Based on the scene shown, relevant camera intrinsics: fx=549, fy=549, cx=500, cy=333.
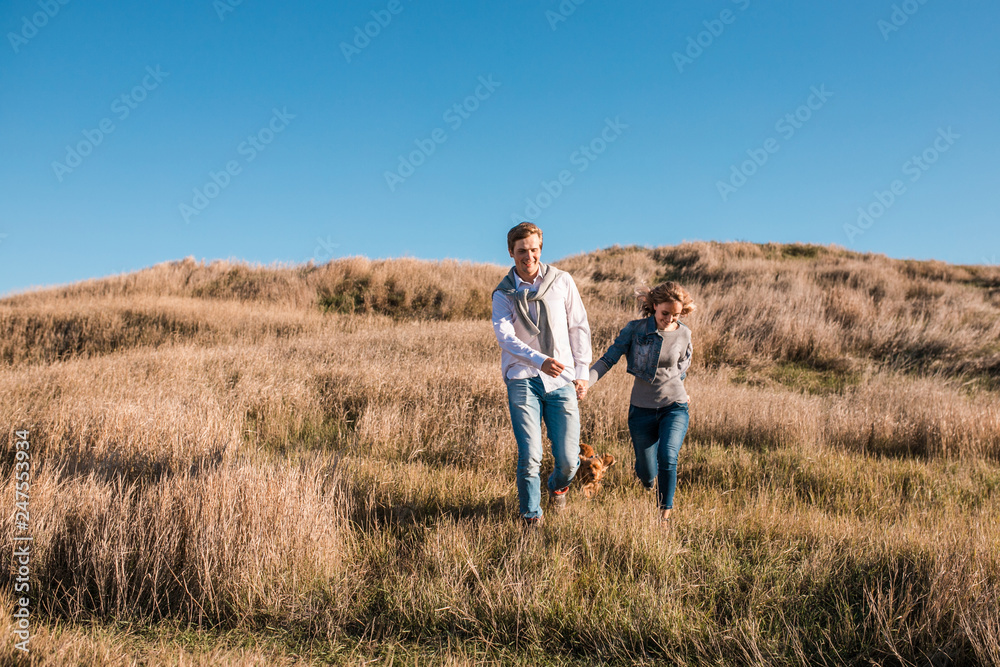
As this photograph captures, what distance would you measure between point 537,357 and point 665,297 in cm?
141

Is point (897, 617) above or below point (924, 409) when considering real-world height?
below

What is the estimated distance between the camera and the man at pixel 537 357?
150 inches

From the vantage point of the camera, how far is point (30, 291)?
2092cm

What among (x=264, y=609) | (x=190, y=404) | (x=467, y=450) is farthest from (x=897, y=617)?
(x=190, y=404)

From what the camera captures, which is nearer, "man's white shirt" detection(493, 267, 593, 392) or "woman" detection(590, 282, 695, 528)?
"man's white shirt" detection(493, 267, 593, 392)

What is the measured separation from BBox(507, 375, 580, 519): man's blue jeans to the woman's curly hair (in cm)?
116

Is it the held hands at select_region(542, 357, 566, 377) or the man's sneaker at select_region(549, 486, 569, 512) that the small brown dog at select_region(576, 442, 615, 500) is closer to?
the man's sneaker at select_region(549, 486, 569, 512)

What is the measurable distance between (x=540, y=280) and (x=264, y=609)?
2778 mm

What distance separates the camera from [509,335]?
3.83 meters

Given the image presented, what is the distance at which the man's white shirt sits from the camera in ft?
12.6

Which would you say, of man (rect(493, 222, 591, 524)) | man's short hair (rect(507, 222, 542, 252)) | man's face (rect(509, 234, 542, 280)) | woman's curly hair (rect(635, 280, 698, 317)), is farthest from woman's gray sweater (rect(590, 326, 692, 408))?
man's short hair (rect(507, 222, 542, 252))

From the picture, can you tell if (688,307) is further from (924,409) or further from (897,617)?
(924,409)

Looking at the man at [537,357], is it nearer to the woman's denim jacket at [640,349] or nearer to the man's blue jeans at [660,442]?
the woman's denim jacket at [640,349]

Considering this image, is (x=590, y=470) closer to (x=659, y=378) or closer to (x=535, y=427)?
(x=659, y=378)
